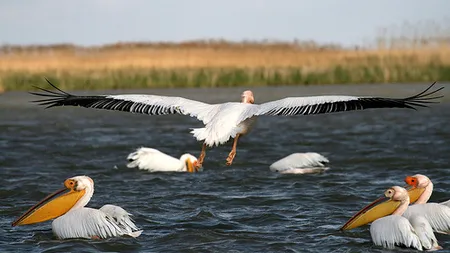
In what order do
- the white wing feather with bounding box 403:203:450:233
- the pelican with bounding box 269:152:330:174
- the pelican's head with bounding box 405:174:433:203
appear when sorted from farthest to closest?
the pelican with bounding box 269:152:330:174 < the pelican's head with bounding box 405:174:433:203 < the white wing feather with bounding box 403:203:450:233

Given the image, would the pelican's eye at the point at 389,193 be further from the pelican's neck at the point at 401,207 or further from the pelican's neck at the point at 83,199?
the pelican's neck at the point at 83,199

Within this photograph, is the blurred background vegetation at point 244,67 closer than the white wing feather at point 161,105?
No

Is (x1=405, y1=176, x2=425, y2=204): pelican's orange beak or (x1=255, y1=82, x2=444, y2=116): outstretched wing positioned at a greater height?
(x1=255, y1=82, x2=444, y2=116): outstretched wing

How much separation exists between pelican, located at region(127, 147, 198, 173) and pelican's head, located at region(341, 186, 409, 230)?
4133 mm

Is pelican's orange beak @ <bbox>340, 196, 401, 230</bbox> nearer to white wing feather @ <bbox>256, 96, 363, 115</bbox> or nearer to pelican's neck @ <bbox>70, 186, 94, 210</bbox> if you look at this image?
white wing feather @ <bbox>256, 96, 363, 115</bbox>

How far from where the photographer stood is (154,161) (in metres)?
11.3

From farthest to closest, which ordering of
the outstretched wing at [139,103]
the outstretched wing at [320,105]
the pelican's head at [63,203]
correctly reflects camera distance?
the outstretched wing at [139,103] < the pelican's head at [63,203] < the outstretched wing at [320,105]

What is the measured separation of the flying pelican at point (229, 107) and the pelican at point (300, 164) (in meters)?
2.82

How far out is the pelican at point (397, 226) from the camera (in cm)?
663

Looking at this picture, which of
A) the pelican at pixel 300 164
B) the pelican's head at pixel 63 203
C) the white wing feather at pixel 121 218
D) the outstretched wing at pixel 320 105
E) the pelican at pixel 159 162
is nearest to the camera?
the white wing feather at pixel 121 218

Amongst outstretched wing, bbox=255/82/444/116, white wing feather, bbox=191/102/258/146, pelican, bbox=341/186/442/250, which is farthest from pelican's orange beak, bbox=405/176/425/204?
white wing feather, bbox=191/102/258/146

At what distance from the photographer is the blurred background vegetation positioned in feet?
74.0

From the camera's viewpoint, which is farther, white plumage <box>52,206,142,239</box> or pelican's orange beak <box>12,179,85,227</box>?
pelican's orange beak <box>12,179,85,227</box>

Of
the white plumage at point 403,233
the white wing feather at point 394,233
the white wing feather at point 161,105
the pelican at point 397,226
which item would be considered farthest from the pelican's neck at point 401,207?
the white wing feather at point 161,105
